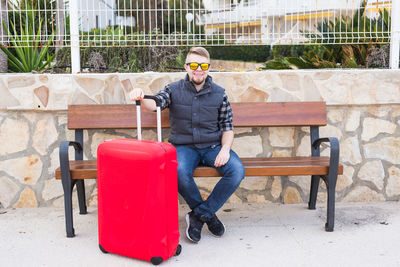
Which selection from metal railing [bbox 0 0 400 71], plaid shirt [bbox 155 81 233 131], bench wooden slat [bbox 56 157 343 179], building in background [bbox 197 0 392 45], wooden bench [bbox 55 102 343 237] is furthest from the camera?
building in background [bbox 197 0 392 45]

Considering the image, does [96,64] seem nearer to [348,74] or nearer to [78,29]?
[78,29]

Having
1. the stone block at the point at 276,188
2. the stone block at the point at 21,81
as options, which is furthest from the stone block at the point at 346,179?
the stone block at the point at 21,81

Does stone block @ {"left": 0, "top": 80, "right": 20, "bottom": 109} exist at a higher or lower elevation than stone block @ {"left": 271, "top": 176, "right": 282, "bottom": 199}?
higher

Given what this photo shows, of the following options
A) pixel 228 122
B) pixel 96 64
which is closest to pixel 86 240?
pixel 228 122

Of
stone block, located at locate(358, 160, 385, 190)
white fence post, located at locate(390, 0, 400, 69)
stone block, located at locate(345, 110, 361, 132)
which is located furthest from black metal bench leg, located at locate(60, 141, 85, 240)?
white fence post, located at locate(390, 0, 400, 69)

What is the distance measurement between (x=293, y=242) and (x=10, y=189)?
9.06 ft

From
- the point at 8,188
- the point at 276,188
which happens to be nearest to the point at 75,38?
the point at 8,188

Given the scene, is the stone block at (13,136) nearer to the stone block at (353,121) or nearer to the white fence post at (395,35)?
→ the stone block at (353,121)

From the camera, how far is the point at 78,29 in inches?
182

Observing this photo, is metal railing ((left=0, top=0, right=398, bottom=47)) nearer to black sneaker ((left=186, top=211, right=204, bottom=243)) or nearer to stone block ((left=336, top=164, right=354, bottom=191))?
stone block ((left=336, top=164, right=354, bottom=191))

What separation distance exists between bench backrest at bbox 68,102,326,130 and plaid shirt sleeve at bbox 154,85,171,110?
375mm

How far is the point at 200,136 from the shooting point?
364 centimetres

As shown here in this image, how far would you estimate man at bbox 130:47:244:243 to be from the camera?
11.1 ft

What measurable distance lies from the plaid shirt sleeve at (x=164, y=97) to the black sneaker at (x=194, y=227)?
903 millimetres
